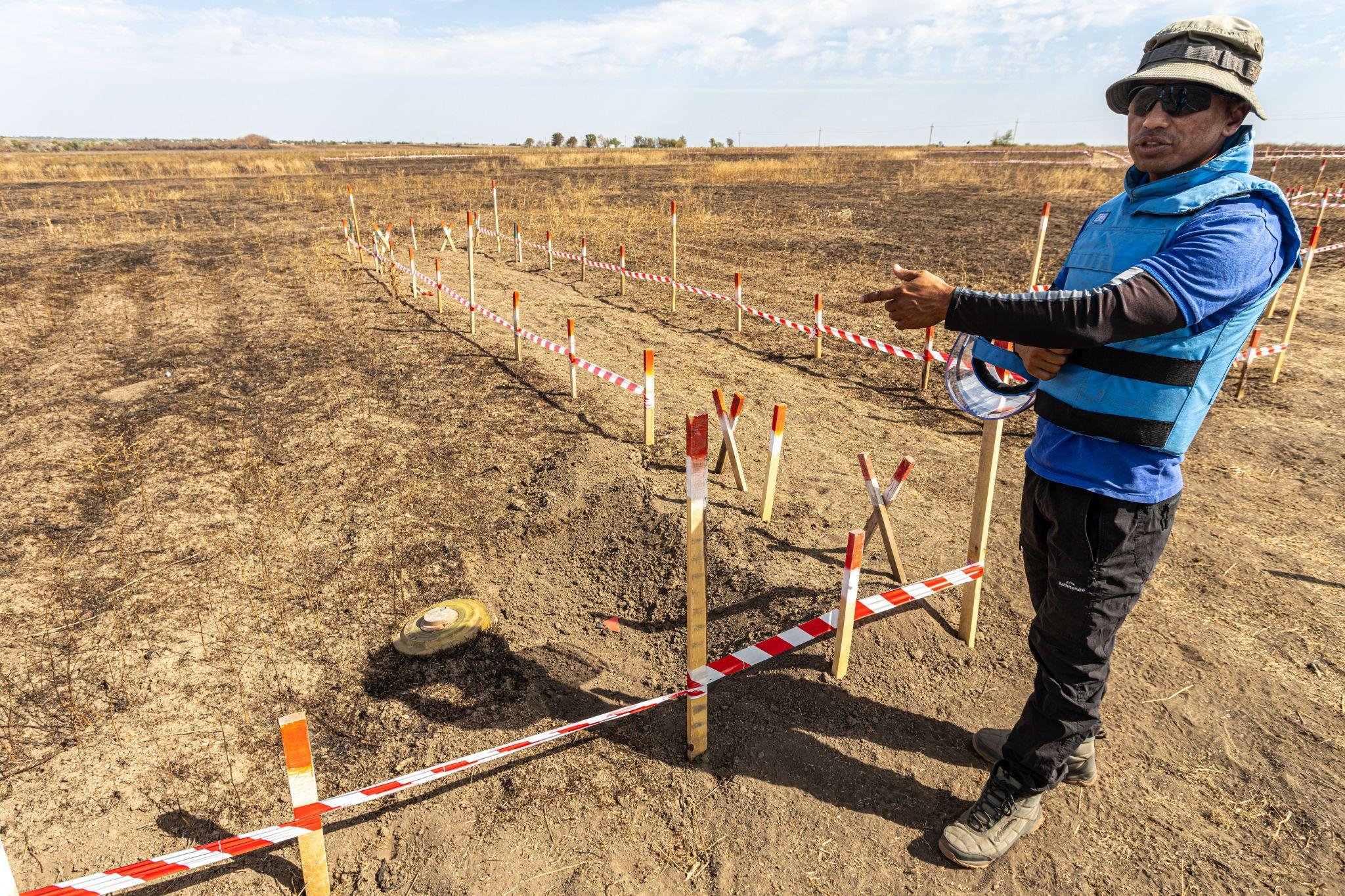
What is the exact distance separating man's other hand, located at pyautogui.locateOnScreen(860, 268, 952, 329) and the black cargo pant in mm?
901

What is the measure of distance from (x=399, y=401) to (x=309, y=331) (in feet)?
12.9

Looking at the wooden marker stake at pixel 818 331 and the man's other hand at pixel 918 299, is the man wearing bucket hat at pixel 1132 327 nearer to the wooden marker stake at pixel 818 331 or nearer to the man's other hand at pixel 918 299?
the man's other hand at pixel 918 299

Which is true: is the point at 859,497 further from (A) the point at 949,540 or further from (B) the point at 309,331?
(B) the point at 309,331

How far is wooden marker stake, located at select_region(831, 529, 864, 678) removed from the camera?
3.32 metres

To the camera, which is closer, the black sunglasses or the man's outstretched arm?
the man's outstretched arm

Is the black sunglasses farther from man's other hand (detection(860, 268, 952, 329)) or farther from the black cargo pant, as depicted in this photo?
the black cargo pant

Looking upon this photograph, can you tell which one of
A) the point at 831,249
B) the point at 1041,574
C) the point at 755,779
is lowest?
the point at 755,779

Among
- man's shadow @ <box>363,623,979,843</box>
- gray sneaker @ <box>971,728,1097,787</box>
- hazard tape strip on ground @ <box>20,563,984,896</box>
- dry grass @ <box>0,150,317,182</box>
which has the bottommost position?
man's shadow @ <box>363,623,979,843</box>

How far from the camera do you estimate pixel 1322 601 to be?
457 centimetres

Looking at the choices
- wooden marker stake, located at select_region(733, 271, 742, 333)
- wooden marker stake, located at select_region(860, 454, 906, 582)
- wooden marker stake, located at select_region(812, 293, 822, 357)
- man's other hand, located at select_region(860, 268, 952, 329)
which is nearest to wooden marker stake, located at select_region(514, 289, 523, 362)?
wooden marker stake, located at select_region(733, 271, 742, 333)

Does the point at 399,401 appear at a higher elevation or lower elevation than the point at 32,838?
higher

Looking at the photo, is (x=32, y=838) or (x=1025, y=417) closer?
(x=32, y=838)

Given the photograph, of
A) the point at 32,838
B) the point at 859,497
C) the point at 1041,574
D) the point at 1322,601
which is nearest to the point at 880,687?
the point at 1041,574

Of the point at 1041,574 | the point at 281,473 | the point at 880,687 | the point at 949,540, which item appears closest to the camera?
the point at 1041,574
